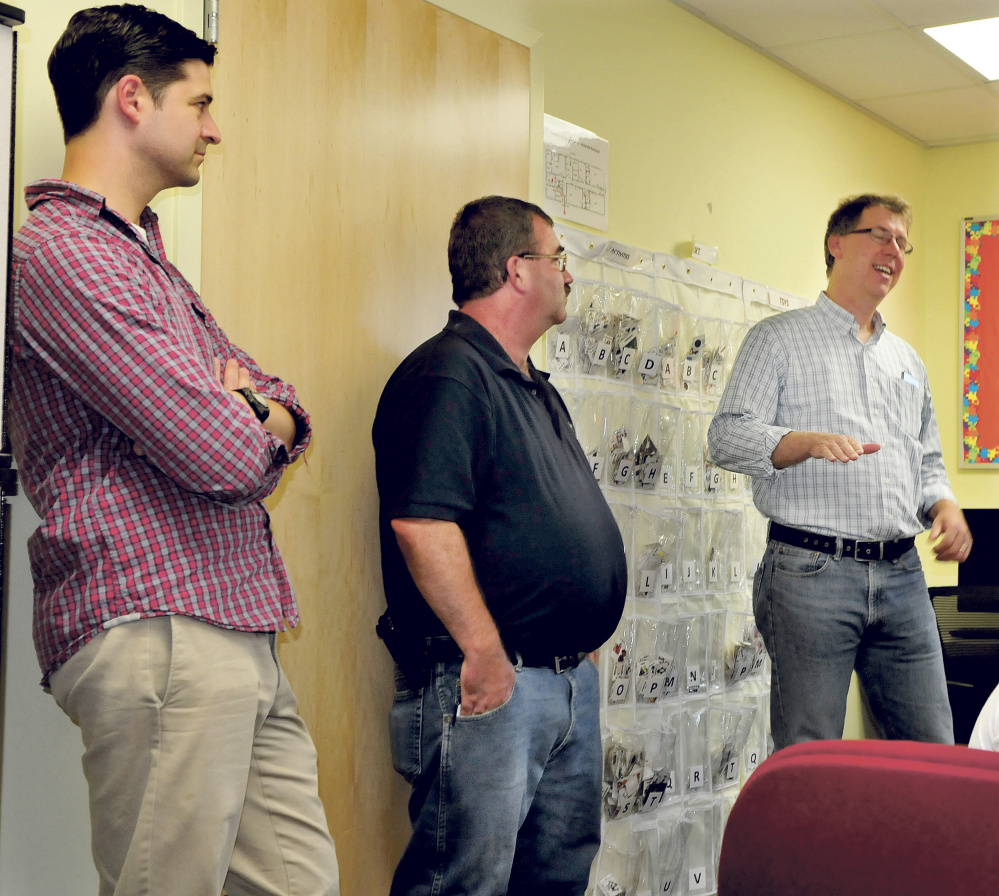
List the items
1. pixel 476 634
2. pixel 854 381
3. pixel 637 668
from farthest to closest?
pixel 637 668 → pixel 854 381 → pixel 476 634

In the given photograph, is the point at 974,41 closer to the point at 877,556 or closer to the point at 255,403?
the point at 877,556

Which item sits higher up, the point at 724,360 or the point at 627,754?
the point at 724,360

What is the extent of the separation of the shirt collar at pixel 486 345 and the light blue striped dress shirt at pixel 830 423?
30.6 inches

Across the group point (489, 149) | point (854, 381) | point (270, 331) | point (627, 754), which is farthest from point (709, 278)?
point (270, 331)

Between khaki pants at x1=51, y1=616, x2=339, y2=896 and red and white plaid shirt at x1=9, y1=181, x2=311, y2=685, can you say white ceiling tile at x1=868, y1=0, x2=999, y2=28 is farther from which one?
khaki pants at x1=51, y1=616, x2=339, y2=896

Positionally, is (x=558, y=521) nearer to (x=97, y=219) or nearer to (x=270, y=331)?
(x=270, y=331)

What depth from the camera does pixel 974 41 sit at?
3.67 meters

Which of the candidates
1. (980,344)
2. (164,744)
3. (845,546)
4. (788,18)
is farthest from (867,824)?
(980,344)

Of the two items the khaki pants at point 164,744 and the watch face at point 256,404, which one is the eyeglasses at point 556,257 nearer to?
the watch face at point 256,404

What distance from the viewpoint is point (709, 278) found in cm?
328

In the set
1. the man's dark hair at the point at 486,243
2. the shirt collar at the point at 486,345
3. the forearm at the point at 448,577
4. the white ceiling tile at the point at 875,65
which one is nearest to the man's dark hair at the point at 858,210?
the white ceiling tile at the point at 875,65

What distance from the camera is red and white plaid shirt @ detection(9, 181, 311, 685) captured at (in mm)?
1263

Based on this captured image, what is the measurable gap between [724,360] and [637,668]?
101 cm

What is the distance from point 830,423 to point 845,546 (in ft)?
1.01
